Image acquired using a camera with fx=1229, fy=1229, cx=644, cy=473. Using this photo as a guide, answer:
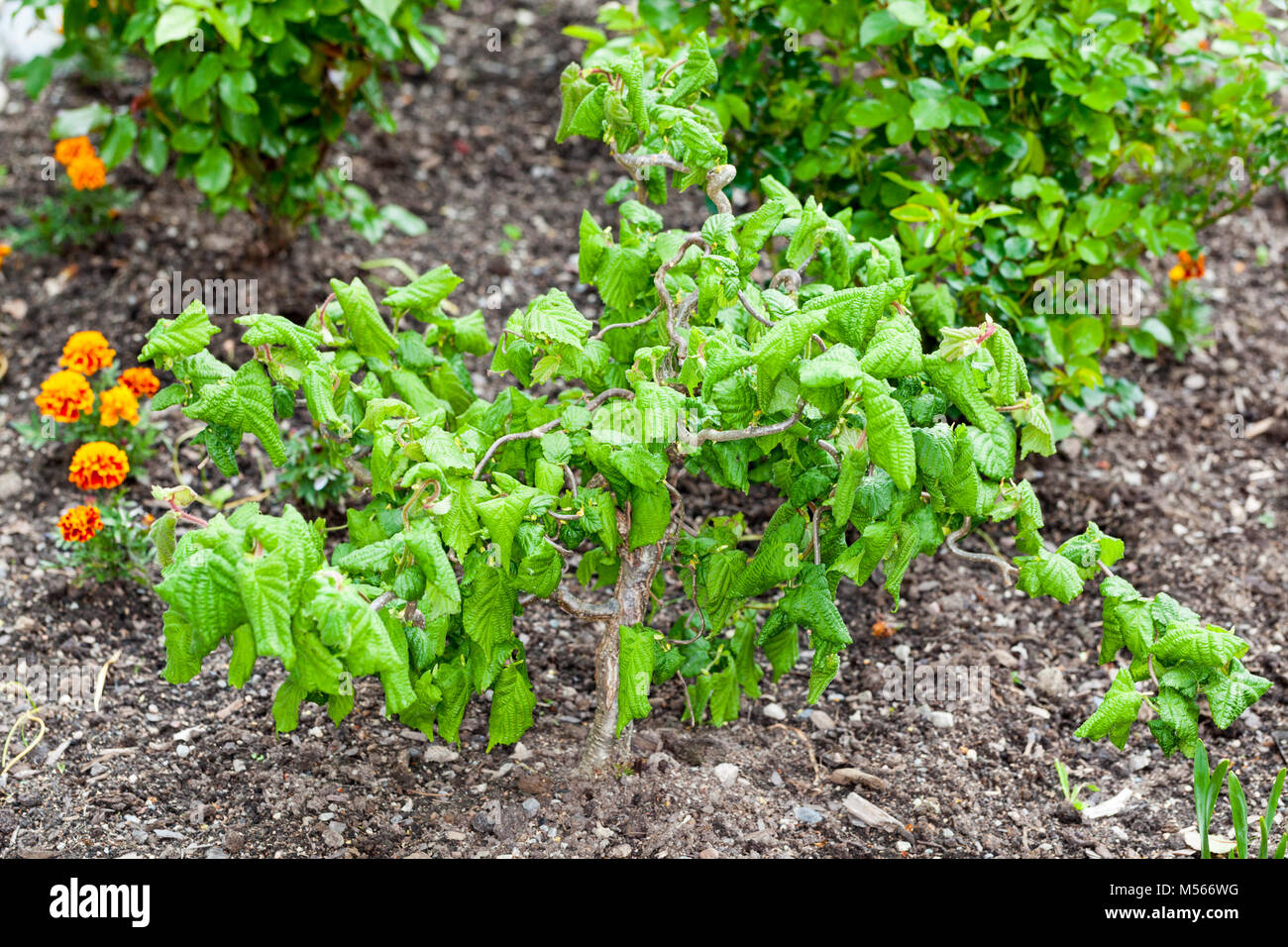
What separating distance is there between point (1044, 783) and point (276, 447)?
6.20 feet

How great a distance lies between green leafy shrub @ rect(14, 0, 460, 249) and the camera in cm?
348

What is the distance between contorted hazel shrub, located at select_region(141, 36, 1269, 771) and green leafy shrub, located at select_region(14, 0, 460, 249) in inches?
52.7

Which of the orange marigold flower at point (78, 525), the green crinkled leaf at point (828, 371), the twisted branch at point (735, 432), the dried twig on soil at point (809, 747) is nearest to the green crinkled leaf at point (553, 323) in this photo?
the twisted branch at point (735, 432)

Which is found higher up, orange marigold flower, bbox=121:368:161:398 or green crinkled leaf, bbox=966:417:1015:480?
orange marigold flower, bbox=121:368:161:398

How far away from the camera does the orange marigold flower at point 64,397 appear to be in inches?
125

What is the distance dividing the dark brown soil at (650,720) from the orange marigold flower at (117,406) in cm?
41

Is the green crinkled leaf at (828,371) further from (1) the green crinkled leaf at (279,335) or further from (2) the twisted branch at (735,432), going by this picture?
(1) the green crinkled leaf at (279,335)

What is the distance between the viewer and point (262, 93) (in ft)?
12.2

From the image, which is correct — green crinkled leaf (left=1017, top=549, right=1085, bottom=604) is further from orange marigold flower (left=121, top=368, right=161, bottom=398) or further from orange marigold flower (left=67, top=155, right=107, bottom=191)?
orange marigold flower (left=67, top=155, right=107, bottom=191)

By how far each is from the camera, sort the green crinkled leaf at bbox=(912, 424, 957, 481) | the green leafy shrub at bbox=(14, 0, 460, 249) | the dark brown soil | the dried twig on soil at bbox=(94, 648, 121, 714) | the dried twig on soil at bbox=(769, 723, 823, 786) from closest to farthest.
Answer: the green crinkled leaf at bbox=(912, 424, 957, 481) → the dark brown soil → the dried twig on soil at bbox=(769, 723, 823, 786) → the dried twig on soil at bbox=(94, 648, 121, 714) → the green leafy shrub at bbox=(14, 0, 460, 249)

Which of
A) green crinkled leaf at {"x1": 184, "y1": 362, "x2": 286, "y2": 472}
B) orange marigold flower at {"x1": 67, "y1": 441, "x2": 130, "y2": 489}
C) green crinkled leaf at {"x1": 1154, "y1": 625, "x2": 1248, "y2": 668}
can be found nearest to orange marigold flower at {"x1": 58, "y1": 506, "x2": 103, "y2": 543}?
orange marigold flower at {"x1": 67, "y1": 441, "x2": 130, "y2": 489}

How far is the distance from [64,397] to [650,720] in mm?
1730

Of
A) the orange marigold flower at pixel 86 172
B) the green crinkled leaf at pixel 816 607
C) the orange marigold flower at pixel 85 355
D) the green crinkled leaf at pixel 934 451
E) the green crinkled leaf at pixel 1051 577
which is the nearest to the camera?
the green crinkled leaf at pixel 934 451

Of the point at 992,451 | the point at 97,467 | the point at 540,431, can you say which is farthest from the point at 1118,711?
the point at 97,467
